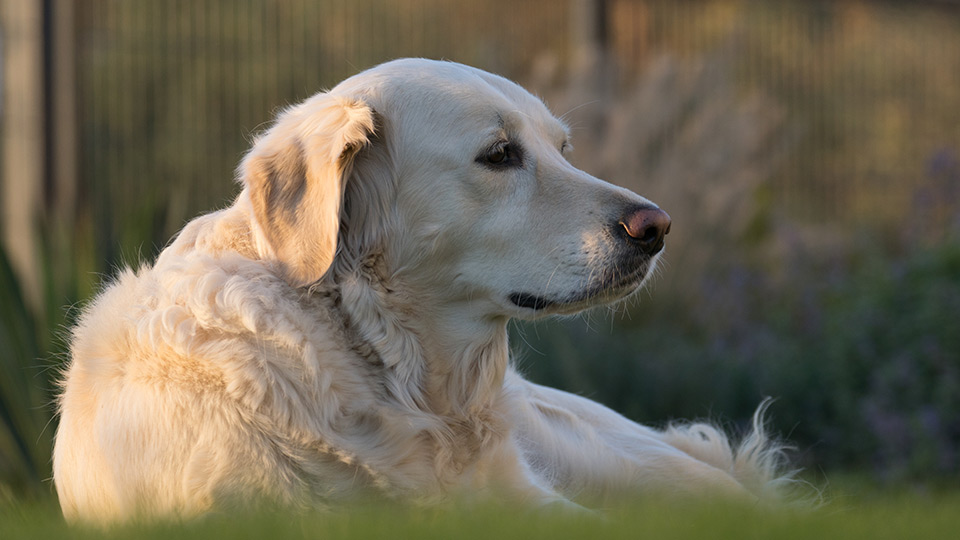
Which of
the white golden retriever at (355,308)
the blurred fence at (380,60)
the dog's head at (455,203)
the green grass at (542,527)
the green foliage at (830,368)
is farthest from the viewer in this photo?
the blurred fence at (380,60)

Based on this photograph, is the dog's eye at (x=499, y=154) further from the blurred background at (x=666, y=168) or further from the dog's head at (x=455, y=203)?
the blurred background at (x=666, y=168)

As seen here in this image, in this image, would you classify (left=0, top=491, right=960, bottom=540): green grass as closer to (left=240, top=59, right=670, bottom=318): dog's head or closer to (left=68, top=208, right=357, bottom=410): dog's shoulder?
(left=68, top=208, right=357, bottom=410): dog's shoulder

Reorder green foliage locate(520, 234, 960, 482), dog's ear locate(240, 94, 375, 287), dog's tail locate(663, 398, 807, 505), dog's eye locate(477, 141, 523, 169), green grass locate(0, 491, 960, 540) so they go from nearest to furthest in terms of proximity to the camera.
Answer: green grass locate(0, 491, 960, 540) < dog's ear locate(240, 94, 375, 287) < dog's eye locate(477, 141, 523, 169) < dog's tail locate(663, 398, 807, 505) < green foliage locate(520, 234, 960, 482)

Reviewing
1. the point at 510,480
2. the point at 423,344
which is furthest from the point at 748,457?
the point at 423,344

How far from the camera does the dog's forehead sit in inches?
114

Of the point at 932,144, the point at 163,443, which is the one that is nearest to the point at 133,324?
the point at 163,443

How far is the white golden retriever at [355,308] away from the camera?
8.23ft

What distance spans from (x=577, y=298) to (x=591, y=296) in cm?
4

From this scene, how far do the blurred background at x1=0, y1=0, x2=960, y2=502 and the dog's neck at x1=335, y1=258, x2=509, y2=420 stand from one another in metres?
1.46

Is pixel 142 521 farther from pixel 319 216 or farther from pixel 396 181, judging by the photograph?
pixel 396 181

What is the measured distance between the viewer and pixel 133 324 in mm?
2672

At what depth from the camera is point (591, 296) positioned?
9.30ft

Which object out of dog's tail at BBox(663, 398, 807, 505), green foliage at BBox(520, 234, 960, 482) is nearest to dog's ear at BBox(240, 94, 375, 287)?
dog's tail at BBox(663, 398, 807, 505)

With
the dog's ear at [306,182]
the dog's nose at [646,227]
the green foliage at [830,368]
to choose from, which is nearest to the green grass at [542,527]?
the dog's ear at [306,182]
